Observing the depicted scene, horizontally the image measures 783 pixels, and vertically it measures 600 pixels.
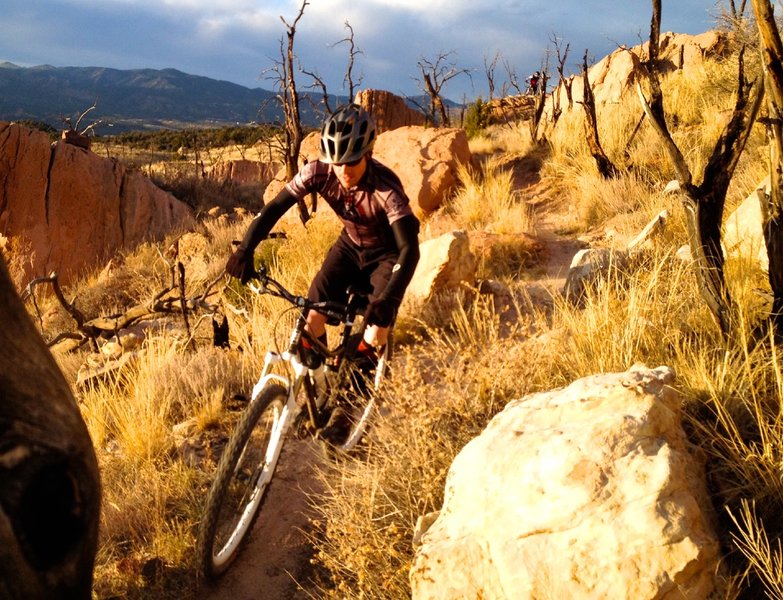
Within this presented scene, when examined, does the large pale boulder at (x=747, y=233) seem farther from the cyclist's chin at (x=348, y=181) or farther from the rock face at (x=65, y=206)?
the rock face at (x=65, y=206)

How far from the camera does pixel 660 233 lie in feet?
22.4

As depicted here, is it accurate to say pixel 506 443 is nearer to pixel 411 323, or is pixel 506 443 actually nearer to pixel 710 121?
pixel 411 323

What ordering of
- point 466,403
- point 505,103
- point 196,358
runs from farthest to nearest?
point 505,103 → point 196,358 → point 466,403

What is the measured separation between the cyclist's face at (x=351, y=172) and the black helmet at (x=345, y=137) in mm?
126

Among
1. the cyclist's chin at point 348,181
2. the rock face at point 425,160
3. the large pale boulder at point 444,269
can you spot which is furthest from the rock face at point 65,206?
the cyclist's chin at point 348,181

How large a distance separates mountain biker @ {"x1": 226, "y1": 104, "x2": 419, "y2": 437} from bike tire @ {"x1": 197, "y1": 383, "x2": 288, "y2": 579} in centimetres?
41

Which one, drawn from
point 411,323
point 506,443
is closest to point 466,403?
point 506,443

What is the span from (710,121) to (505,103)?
12.5m

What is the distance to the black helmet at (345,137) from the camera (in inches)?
156

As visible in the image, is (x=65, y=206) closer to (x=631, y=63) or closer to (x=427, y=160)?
(x=427, y=160)

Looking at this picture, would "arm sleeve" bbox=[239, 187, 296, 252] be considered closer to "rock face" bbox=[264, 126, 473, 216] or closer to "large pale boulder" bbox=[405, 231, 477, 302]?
"large pale boulder" bbox=[405, 231, 477, 302]

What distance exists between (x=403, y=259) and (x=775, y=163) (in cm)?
213

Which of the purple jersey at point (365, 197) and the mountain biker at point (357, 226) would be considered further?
the purple jersey at point (365, 197)

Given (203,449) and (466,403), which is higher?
(466,403)
